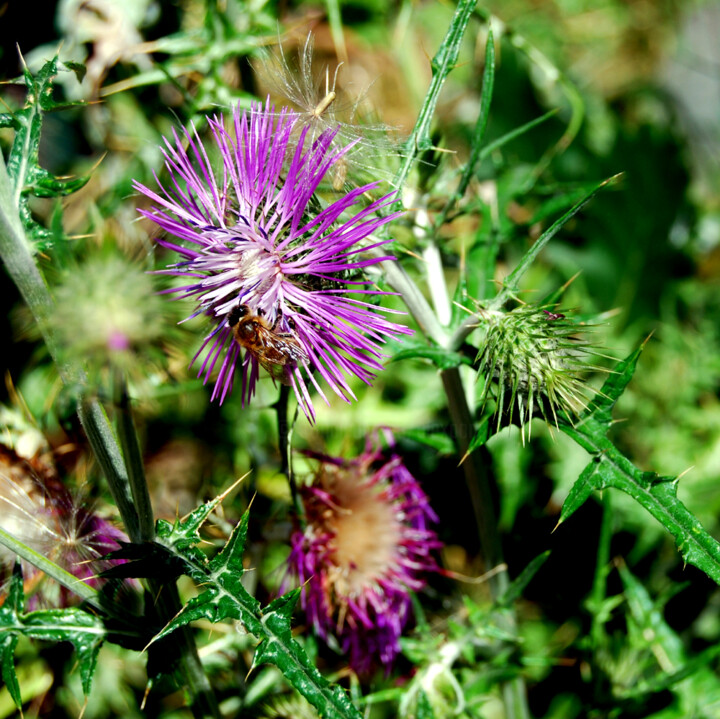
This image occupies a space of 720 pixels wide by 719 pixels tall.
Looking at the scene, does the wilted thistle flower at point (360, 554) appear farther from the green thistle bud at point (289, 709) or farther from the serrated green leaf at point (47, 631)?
the serrated green leaf at point (47, 631)

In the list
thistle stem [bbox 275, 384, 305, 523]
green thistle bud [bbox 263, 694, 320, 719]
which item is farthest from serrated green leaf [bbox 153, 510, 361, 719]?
green thistle bud [bbox 263, 694, 320, 719]

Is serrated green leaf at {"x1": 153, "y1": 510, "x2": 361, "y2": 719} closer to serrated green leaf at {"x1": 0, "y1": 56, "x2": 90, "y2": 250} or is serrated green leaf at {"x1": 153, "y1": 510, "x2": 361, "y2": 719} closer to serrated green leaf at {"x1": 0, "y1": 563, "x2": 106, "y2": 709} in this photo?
serrated green leaf at {"x1": 0, "y1": 563, "x2": 106, "y2": 709}

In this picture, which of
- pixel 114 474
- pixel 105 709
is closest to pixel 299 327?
pixel 114 474

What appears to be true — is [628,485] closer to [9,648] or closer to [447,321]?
[447,321]

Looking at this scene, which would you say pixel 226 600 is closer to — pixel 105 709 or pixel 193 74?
pixel 105 709

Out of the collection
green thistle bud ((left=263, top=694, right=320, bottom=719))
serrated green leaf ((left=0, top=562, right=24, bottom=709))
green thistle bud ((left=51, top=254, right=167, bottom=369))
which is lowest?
green thistle bud ((left=263, top=694, right=320, bottom=719))

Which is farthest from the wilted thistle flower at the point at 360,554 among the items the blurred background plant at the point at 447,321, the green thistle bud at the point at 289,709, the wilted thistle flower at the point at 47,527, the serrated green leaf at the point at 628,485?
the serrated green leaf at the point at 628,485
